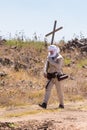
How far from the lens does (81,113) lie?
14359mm

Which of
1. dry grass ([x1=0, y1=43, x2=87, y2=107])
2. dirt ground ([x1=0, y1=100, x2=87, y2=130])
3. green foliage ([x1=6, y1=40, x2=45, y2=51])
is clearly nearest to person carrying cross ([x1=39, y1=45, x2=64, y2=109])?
dirt ground ([x1=0, y1=100, x2=87, y2=130])

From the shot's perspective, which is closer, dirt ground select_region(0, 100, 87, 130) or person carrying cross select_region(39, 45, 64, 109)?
dirt ground select_region(0, 100, 87, 130)

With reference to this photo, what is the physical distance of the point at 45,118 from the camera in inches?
525

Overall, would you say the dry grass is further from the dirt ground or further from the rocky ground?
the dirt ground

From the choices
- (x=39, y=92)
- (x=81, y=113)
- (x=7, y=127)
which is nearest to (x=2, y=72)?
(x=39, y=92)

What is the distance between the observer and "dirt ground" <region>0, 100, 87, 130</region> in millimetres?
12227

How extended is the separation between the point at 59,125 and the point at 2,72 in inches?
306

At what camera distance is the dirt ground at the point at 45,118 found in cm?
1223

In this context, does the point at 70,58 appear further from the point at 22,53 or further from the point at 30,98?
the point at 30,98

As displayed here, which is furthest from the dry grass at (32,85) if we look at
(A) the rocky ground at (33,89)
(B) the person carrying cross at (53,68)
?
(B) the person carrying cross at (53,68)

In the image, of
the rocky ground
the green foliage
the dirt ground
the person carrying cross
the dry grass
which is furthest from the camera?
the green foliage

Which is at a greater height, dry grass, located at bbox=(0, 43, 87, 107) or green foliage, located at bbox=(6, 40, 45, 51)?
green foliage, located at bbox=(6, 40, 45, 51)

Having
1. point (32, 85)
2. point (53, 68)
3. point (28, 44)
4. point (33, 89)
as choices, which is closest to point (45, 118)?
point (53, 68)

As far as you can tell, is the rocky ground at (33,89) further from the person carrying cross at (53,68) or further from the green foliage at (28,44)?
the person carrying cross at (53,68)
